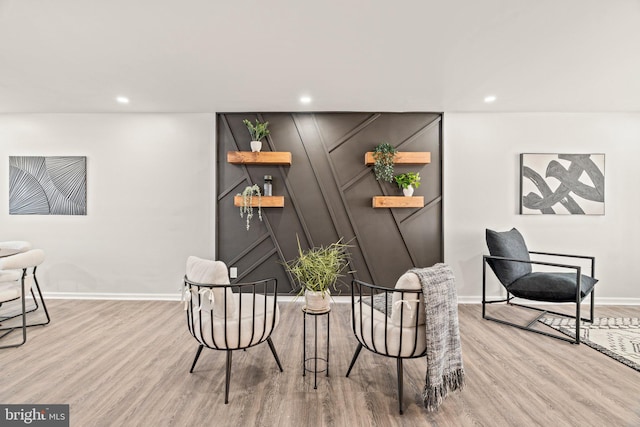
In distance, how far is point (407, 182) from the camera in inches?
150

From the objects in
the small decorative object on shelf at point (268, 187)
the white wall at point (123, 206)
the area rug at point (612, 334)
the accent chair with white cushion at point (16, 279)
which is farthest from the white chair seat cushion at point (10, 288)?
the area rug at point (612, 334)

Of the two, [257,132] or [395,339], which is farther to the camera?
[257,132]

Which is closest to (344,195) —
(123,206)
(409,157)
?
(409,157)

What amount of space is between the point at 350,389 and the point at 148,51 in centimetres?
309

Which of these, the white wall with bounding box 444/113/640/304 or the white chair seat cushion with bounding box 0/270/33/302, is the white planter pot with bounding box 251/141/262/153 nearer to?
the white wall with bounding box 444/113/640/304

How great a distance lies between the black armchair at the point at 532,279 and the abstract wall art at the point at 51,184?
5306 millimetres

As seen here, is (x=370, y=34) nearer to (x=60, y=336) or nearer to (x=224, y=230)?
(x=224, y=230)

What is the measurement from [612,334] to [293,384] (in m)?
3.23

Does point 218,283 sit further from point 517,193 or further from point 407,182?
point 517,193

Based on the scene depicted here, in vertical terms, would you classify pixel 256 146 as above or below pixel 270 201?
above

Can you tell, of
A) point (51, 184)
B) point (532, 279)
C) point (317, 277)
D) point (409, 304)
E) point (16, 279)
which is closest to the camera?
point (409, 304)

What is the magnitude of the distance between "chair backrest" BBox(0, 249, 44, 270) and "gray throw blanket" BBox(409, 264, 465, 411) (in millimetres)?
3384

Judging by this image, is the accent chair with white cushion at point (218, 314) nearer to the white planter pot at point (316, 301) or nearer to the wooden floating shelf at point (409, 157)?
the white planter pot at point (316, 301)

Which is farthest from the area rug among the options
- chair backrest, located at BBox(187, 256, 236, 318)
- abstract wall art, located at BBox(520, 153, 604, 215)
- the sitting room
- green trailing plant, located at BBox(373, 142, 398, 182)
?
chair backrest, located at BBox(187, 256, 236, 318)
